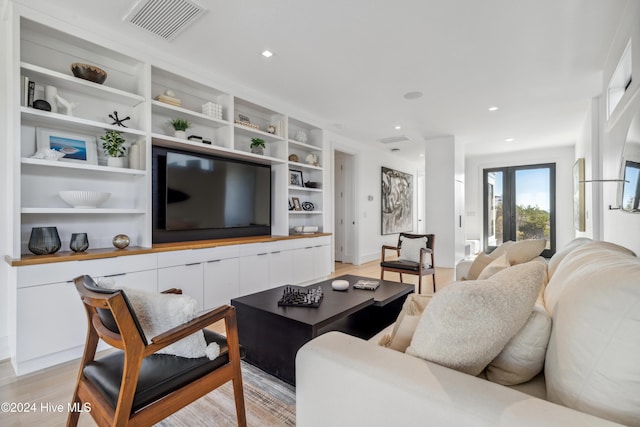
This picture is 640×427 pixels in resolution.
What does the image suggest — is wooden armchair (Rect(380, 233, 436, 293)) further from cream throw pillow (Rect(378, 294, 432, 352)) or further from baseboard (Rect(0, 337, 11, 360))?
baseboard (Rect(0, 337, 11, 360))

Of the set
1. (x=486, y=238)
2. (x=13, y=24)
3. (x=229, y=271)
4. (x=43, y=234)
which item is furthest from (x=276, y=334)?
(x=486, y=238)

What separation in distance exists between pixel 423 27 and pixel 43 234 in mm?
3303

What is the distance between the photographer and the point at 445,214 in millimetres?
5758

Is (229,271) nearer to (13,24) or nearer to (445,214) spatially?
(13,24)

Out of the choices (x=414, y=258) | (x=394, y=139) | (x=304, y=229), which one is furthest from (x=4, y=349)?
(x=394, y=139)

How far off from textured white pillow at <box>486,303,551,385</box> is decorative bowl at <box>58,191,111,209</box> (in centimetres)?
289

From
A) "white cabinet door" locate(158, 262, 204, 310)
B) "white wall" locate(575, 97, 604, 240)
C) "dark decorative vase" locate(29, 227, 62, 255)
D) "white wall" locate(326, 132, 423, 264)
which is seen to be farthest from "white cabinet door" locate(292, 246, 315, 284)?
"white wall" locate(575, 97, 604, 240)

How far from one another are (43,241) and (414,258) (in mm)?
3675

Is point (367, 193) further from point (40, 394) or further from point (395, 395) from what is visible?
point (395, 395)

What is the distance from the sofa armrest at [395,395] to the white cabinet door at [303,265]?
3.11 meters

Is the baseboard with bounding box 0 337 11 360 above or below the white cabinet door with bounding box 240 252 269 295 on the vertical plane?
below

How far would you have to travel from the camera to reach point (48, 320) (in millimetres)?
2057

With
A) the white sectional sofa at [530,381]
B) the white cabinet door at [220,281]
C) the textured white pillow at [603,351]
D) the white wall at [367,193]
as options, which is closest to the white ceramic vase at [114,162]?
the white cabinet door at [220,281]

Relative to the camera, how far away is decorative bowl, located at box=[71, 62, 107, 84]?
7.80 feet
